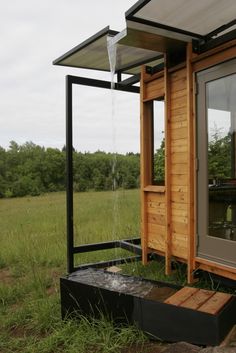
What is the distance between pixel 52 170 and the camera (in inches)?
835

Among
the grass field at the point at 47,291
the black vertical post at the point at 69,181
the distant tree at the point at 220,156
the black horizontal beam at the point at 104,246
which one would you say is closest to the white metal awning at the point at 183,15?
the distant tree at the point at 220,156

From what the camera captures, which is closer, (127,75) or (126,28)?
(126,28)

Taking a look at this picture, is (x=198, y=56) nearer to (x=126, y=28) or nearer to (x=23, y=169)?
(x=126, y=28)

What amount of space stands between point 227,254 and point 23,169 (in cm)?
2015

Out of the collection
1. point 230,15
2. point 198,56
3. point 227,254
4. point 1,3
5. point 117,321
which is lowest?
point 117,321

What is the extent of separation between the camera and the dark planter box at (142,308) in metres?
2.54

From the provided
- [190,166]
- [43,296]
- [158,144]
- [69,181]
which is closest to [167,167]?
[190,166]

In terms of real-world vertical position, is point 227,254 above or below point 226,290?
above

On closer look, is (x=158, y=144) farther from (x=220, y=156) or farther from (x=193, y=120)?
(x=220, y=156)

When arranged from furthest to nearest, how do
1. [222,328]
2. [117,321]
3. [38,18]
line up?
→ [38,18] → [117,321] → [222,328]

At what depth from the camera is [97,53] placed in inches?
176

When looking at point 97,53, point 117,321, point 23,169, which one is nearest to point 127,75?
point 97,53

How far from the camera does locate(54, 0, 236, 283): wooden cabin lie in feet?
10.8

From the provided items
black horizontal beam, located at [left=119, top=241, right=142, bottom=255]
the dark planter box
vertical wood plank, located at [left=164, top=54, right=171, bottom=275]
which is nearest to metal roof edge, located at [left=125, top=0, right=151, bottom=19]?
vertical wood plank, located at [left=164, top=54, right=171, bottom=275]
